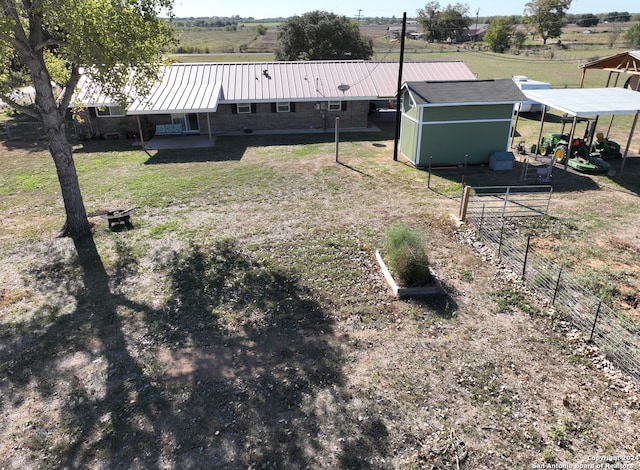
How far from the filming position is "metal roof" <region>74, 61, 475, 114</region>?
2456cm

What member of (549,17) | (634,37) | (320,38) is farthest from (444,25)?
(320,38)

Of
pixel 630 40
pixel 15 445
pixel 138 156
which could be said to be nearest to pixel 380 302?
pixel 15 445

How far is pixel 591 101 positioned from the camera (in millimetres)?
19094

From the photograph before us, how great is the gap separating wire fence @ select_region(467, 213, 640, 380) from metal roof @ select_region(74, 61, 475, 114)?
16.5m

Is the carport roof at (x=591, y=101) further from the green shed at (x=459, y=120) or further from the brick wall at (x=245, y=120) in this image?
the brick wall at (x=245, y=120)

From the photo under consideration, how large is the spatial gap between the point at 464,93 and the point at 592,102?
5.64 m

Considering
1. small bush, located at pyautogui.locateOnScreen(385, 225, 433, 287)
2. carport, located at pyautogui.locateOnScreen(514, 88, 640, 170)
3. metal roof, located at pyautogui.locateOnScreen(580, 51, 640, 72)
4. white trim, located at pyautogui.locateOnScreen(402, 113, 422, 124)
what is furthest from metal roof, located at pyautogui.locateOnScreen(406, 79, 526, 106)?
small bush, located at pyautogui.locateOnScreen(385, 225, 433, 287)

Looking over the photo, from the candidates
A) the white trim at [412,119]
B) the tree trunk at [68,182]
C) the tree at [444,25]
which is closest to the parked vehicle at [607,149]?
the white trim at [412,119]

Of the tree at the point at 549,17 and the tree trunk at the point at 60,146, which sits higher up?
the tree at the point at 549,17

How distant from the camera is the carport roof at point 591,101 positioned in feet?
57.1

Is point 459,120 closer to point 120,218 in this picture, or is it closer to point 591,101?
point 591,101

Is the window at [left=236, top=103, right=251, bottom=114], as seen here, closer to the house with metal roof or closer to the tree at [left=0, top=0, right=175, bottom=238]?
the house with metal roof

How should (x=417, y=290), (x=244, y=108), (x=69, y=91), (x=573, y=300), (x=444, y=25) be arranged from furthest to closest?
1. (x=444, y=25)
2. (x=244, y=108)
3. (x=69, y=91)
4. (x=417, y=290)
5. (x=573, y=300)

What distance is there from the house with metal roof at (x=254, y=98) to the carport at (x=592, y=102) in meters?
9.55
